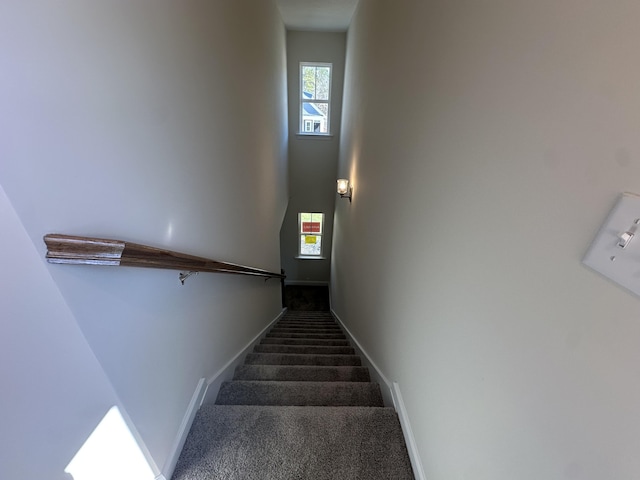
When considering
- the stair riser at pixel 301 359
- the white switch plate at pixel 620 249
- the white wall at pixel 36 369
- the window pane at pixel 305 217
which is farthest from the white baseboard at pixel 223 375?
the window pane at pixel 305 217

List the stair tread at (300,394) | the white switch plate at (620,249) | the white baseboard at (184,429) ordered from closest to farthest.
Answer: the white switch plate at (620,249), the white baseboard at (184,429), the stair tread at (300,394)

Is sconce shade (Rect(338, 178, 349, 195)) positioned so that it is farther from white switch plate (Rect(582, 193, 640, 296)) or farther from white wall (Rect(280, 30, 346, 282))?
white switch plate (Rect(582, 193, 640, 296))

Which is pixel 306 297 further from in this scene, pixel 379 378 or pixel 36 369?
pixel 36 369

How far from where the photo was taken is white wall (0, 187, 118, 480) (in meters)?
0.56

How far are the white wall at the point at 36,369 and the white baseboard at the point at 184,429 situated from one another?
52 centimetres

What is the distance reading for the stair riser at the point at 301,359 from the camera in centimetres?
235

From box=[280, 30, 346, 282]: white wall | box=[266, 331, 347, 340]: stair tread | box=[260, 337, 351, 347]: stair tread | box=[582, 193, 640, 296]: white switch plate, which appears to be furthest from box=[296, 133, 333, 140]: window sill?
box=[582, 193, 640, 296]: white switch plate

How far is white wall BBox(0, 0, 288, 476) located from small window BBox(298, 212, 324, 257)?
13.6 ft

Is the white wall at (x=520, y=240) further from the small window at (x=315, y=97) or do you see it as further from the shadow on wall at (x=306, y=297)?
the shadow on wall at (x=306, y=297)

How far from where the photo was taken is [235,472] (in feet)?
3.82

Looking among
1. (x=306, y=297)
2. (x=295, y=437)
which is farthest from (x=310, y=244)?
(x=295, y=437)

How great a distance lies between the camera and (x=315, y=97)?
16.5 ft

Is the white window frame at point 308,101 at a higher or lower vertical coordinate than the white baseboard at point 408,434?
higher

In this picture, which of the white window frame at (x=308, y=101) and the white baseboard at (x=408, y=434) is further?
the white window frame at (x=308, y=101)
